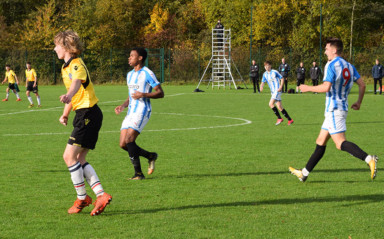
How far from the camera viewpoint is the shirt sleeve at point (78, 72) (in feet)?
19.9

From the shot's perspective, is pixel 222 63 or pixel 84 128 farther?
pixel 222 63

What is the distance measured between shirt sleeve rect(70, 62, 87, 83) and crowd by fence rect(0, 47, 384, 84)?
43806mm

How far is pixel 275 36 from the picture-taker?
177 feet

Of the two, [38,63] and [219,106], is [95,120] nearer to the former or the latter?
[219,106]

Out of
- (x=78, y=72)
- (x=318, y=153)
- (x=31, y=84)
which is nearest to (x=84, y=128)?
(x=78, y=72)

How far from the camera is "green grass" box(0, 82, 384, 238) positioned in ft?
19.0

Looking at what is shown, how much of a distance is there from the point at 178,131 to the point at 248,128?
195 cm

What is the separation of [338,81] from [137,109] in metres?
2.96

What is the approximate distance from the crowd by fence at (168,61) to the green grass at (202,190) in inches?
1390

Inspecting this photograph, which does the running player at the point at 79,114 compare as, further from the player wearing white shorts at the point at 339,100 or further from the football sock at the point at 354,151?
the football sock at the point at 354,151

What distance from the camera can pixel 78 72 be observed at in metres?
6.07

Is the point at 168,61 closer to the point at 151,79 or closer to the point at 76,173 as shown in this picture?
the point at 151,79

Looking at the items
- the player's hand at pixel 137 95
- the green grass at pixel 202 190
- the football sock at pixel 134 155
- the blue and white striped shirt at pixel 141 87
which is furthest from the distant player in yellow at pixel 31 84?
the player's hand at pixel 137 95

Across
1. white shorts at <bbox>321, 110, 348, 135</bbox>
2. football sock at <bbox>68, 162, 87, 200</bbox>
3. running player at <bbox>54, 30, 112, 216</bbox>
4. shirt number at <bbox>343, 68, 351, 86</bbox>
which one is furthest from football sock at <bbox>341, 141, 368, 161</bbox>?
football sock at <bbox>68, 162, 87, 200</bbox>
